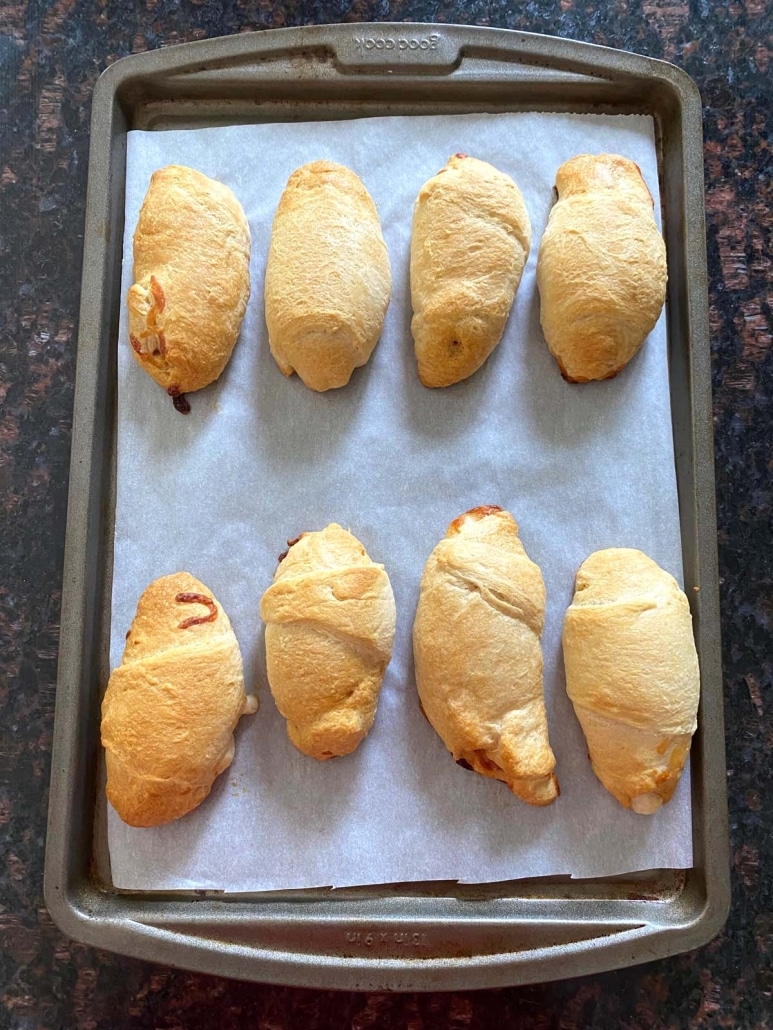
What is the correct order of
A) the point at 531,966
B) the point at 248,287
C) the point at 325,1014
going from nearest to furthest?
the point at 531,966 → the point at 325,1014 → the point at 248,287

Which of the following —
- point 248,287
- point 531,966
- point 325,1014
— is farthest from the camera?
point 248,287

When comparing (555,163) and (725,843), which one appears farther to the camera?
(555,163)

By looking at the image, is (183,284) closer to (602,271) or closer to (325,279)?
(325,279)

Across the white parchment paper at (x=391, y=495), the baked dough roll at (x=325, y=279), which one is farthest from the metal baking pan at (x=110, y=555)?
the baked dough roll at (x=325, y=279)

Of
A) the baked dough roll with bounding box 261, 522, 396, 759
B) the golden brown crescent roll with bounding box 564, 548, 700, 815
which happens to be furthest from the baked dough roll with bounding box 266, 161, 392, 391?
the golden brown crescent roll with bounding box 564, 548, 700, 815

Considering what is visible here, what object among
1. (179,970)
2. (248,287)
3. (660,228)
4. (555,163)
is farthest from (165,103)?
(179,970)

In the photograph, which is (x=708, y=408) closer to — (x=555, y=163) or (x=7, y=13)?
(x=555, y=163)

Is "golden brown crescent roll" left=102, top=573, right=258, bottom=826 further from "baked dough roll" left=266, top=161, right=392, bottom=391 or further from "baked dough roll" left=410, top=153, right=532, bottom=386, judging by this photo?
"baked dough roll" left=410, top=153, right=532, bottom=386
